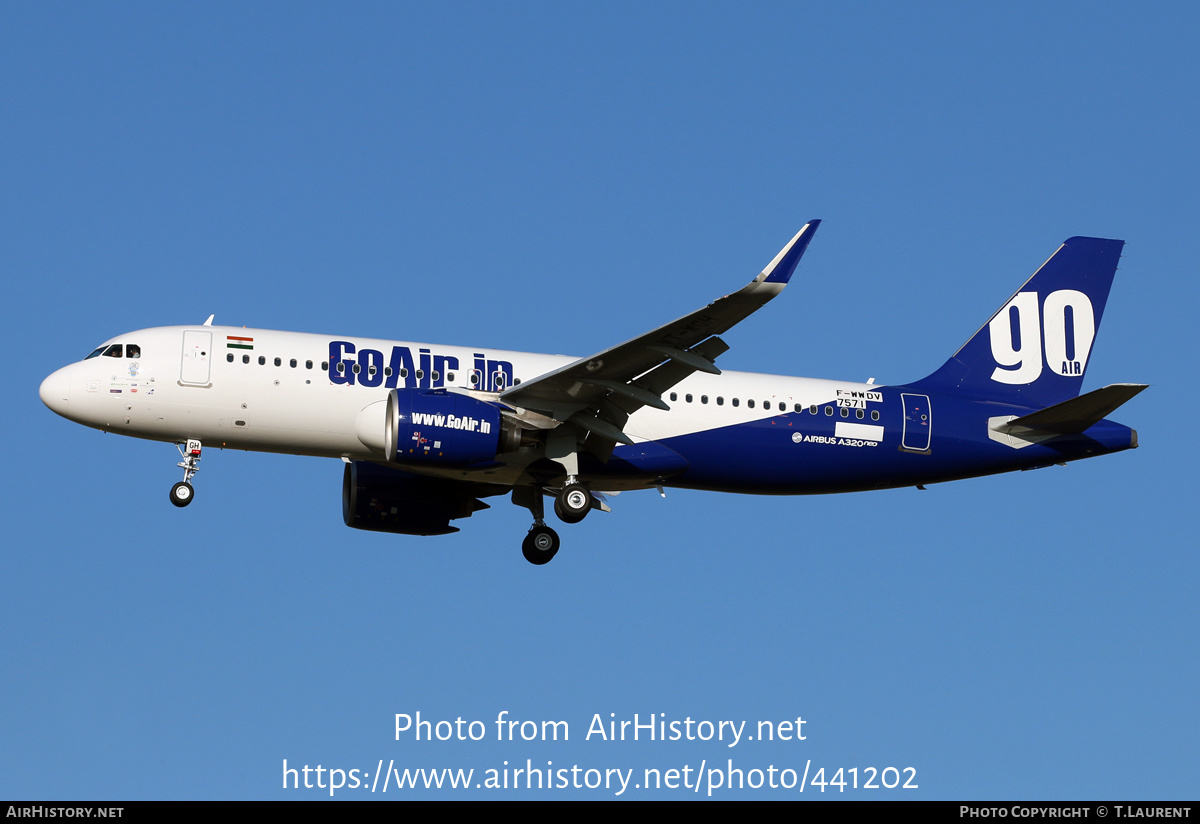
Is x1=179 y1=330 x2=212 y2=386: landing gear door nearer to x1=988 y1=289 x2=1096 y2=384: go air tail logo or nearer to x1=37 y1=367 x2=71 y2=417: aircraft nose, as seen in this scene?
x1=37 y1=367 x2=71 y2=417: aircraft nose

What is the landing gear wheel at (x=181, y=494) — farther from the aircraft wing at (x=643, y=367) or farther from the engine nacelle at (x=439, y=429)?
the aircraft wing at (x=643, y=367)

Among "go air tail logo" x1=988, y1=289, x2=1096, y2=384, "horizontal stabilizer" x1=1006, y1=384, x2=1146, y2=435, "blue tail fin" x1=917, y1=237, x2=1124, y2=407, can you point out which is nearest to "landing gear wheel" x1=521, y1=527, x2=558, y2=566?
"blue tail fin" x1=917, y1=237, x2=1124, y2=407

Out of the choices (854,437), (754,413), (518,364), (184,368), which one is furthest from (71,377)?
(854,437)

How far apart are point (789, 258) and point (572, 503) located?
8146 mm

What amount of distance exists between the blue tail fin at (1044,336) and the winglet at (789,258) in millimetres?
10002

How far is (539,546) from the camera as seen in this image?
32469 mm

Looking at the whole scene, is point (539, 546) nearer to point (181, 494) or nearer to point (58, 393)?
point (181, 494)

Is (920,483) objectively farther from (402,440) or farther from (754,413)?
(402,440)

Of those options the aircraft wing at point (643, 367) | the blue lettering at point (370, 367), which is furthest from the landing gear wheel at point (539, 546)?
the blue lettering at point (370, 367)

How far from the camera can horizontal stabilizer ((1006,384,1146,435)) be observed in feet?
99.2

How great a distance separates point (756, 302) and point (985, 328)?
11822mm

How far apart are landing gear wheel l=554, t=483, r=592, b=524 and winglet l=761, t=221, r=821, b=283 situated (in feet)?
25.2

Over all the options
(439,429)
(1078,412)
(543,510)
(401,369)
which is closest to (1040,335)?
(1078,412)
